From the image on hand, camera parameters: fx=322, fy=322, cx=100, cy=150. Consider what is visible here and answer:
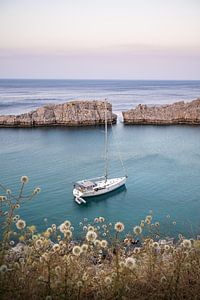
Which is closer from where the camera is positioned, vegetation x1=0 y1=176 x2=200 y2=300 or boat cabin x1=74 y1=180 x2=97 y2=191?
vegetation x1=0 y1=176 x2=200 y2=300

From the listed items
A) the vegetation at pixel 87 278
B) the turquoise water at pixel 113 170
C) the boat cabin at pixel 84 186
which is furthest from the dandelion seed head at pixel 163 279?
the boat cabin at pixel 84 186

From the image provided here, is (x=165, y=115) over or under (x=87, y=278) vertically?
under

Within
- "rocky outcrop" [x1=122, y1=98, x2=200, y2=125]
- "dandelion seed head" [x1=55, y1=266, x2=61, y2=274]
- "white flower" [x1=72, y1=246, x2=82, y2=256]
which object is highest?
"white flower" [x1=72, y1=246, x2=82, y2=256]

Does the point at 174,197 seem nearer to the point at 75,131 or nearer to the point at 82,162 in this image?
the point at 82,162

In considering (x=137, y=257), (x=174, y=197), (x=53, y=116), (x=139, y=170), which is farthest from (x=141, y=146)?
(x=137, y=257)

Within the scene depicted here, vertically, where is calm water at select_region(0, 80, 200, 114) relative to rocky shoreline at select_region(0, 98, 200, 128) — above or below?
above

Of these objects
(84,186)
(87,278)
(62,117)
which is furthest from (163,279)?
(62,117)

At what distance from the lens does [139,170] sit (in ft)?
81.8

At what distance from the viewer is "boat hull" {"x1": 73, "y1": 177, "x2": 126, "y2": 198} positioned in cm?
1967

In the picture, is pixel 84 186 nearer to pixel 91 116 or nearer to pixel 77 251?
pixel 77 251

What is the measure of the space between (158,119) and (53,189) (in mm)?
28050

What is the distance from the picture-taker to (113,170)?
975 inches

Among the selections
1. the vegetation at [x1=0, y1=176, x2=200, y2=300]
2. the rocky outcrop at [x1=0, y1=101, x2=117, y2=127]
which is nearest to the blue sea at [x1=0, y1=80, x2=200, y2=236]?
the rocky outcrop at [x1=0, y1=101, x2=117, y2=127]

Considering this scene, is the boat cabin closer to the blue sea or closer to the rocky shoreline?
the blue sea
